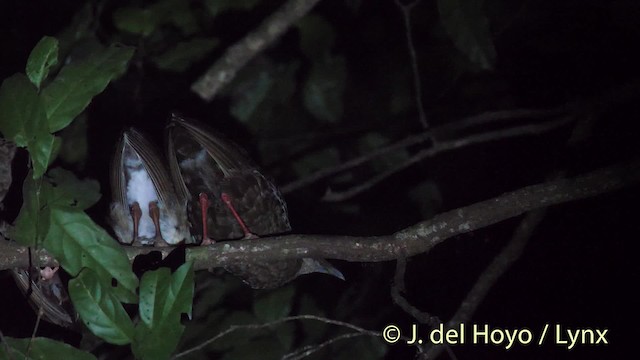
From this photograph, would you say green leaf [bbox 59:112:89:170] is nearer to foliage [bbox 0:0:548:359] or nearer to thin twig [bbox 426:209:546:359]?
foliage [bbox 0:0:548:359]

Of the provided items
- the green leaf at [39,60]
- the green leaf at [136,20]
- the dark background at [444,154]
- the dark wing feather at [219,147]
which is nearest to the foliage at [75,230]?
the green leaf at [39,60]

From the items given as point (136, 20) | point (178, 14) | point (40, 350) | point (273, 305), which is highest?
point (178, 14)

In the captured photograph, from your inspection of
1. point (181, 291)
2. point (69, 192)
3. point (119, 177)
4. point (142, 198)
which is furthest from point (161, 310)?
point (142, 198)

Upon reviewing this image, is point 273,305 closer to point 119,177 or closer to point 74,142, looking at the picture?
point 119,177

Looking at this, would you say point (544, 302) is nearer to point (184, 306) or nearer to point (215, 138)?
point (215, 138)

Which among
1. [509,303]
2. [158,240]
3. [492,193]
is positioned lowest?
[158,240]

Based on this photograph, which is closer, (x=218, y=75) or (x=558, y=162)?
(x=218, y=75)

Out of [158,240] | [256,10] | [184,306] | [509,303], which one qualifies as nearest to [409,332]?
[509,303]

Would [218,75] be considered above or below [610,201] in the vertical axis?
below
